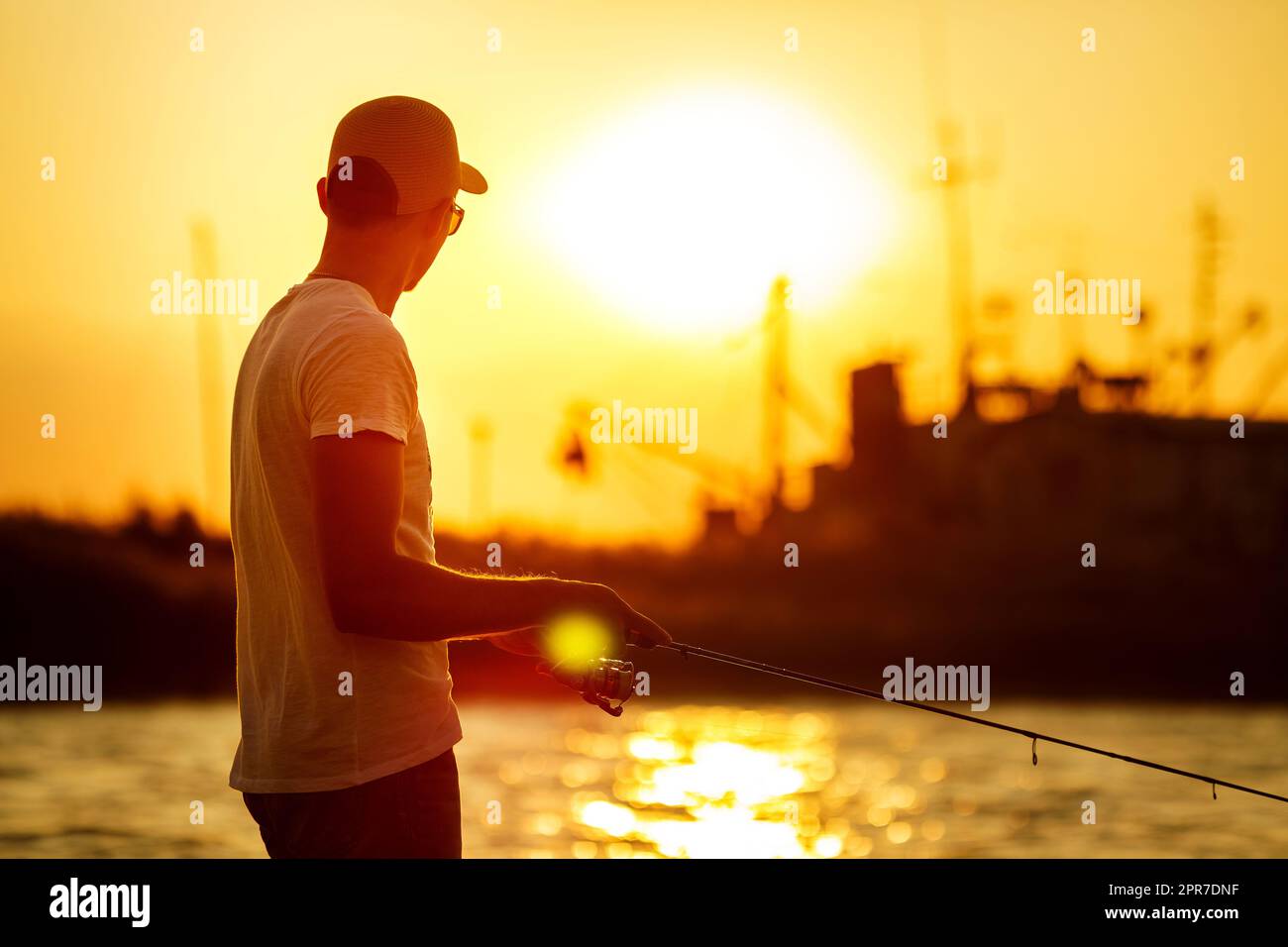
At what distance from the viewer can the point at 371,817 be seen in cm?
274

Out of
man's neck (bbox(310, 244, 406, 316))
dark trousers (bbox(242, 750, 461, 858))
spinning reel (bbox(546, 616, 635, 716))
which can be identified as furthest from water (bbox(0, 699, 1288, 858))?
man's neck (bbox(310, 244, 406, 316))

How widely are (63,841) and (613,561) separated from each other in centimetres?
3059

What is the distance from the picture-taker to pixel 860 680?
57875 mm

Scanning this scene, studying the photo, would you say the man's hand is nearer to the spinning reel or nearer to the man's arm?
the spinning reel

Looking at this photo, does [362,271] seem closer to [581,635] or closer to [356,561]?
[356,561]

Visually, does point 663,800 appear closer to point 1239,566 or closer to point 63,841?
point 63,841

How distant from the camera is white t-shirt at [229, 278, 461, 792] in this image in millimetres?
2627

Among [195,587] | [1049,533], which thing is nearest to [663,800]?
[195,587]

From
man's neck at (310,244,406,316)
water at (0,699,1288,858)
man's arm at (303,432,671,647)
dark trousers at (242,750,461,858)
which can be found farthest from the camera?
water at (0,699,1288,858)

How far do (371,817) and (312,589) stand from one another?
1.38 feet

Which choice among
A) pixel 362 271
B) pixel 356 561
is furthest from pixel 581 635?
pixel 362 271

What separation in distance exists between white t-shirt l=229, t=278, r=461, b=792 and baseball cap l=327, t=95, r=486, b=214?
18cm

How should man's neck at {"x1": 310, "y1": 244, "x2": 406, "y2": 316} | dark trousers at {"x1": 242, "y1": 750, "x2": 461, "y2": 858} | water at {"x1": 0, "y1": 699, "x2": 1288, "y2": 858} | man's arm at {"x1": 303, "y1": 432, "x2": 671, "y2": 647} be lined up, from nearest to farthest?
man's arm at {"x1": 303, "y1": 432, "x2": 671, "y2": 647}, dark trousers at {"x1": 242, "y1": 750, "x2": 461, "y2": 858}, man's neck at {"x1": 310, "y1": 244, "x2": 406, "y2": 316}, water at {"x1": 0, "y1": 699, "x2": 1288, "y2": 858}

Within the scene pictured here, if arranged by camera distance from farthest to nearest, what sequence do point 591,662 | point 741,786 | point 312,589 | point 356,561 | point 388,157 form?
point 741,786, point 591,662, point 388,157, point 312,589, point 356,561
